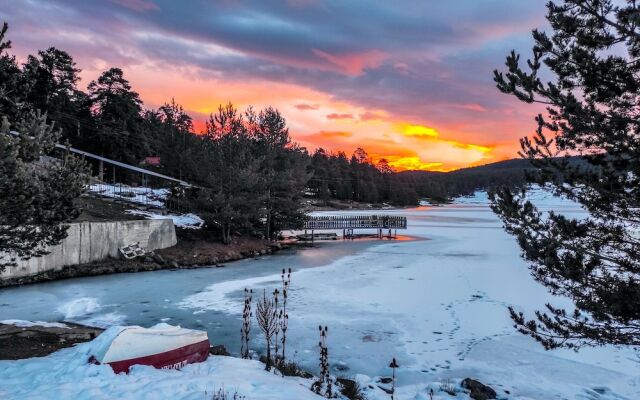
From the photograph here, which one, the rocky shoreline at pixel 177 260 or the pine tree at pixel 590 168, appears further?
Answer: the rocky shoreline at pixel 177 260

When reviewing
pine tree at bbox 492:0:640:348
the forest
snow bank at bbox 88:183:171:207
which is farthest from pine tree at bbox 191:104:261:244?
pine tree at bbox 492:0:640:348

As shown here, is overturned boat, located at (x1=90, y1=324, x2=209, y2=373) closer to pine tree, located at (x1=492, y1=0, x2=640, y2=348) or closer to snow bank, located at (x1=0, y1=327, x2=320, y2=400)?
snow bank, located at (x1=0, y1=327, x2=320, y2=400)

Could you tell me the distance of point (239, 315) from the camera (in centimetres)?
1196

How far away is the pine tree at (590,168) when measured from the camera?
4973mm

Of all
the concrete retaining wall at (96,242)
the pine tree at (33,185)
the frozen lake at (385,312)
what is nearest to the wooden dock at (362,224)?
the frozen lake at (385,312)

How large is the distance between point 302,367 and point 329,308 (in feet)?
15.1

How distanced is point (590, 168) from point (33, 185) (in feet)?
28.4

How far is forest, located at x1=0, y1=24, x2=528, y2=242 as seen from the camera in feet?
28.2

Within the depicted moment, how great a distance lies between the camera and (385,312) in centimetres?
1238

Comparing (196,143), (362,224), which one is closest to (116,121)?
(196,143)

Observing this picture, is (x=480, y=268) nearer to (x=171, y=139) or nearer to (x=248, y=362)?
(x=248, y=362)

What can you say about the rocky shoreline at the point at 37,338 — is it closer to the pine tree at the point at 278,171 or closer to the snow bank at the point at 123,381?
the snow bank at the point at 123,381

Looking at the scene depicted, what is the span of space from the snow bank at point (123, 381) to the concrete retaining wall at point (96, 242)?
11.0 metres

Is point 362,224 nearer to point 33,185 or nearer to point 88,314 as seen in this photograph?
point 88,314
